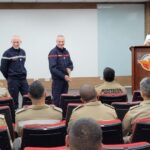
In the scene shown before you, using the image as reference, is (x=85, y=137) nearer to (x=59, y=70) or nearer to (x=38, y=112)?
(x=38, y=112)

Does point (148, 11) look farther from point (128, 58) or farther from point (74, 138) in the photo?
point (74, 138)

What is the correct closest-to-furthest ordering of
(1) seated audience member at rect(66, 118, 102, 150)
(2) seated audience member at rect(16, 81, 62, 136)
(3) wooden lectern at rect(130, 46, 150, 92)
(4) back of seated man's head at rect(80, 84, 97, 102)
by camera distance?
(1) seated audience member at rect(66, 118, 102, 150)
(2) seated audience member at rect(16, 81, 62, 136)
(4) back of seated man's head at rect(80, 84, 97, 102)
(3) wooden lectern at rect(130, 46, 150, 92)

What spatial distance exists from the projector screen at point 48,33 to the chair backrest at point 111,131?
8.19m

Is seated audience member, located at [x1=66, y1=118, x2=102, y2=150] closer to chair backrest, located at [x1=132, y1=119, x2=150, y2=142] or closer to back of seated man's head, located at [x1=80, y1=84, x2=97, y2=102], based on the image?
chair backrest, located at [x1=132, y1=119, x2=150, y2=142]

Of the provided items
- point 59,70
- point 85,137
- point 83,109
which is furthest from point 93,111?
point 59,70

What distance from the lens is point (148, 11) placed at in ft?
37.6

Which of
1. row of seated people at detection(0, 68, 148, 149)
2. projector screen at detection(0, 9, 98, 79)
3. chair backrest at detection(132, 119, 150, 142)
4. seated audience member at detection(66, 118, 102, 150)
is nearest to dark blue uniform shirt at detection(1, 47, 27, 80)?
row of seated people at detection(0, 68, 148, 149)

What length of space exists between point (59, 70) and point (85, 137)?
5.20 meters

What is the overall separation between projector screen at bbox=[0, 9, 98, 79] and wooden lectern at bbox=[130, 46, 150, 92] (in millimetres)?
3496

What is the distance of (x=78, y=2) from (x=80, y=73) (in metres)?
2.08

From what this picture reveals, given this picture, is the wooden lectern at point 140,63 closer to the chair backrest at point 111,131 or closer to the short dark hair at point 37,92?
the short dark hair at point 37,92

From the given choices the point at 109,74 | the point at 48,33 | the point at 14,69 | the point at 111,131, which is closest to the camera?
the point at 111,131

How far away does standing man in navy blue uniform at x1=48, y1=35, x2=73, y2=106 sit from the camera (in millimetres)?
6832

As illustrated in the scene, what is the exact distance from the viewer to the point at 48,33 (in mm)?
11211
